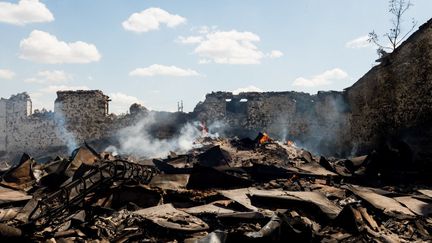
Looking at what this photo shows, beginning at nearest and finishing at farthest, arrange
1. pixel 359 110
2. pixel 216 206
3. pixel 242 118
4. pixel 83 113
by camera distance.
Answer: pixel 216 206 < pixel 359 110 < pixel 83 113 < pixel 242 118

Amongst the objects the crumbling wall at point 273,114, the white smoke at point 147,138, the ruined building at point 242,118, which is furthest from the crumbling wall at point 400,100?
the white smoke at point 147,138

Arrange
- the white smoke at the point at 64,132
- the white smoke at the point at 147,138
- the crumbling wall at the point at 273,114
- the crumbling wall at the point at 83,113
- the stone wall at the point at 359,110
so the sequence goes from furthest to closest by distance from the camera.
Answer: the white smoke at the point at 64,132, the crumbling wall at the point at 83,113, the crumbling wall at the point at 273,114, the white smoke at the point at 147,138, the stone wall at the point at 359,110

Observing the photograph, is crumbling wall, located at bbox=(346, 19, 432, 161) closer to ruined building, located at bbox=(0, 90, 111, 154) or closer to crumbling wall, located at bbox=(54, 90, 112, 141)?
crumbling wall, located at bbox=(54, 90, 112, 141)

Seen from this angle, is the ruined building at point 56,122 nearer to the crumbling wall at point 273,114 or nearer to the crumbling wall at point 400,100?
the crumbling wall at point 273,114

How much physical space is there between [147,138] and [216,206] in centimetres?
1808

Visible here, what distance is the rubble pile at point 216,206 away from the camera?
18.3 ft

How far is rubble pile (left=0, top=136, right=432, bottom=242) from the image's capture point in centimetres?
557

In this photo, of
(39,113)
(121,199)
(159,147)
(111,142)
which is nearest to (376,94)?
(159,147)

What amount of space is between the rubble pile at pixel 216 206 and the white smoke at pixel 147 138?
11893 mm

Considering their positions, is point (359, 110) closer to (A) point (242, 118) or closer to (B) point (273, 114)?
(B) point (273, 114)

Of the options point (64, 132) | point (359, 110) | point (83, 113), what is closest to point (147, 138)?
point (83, 113)

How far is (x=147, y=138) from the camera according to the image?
24.2 m

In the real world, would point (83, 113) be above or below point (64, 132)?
above

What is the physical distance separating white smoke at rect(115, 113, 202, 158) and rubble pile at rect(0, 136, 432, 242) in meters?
11.9
